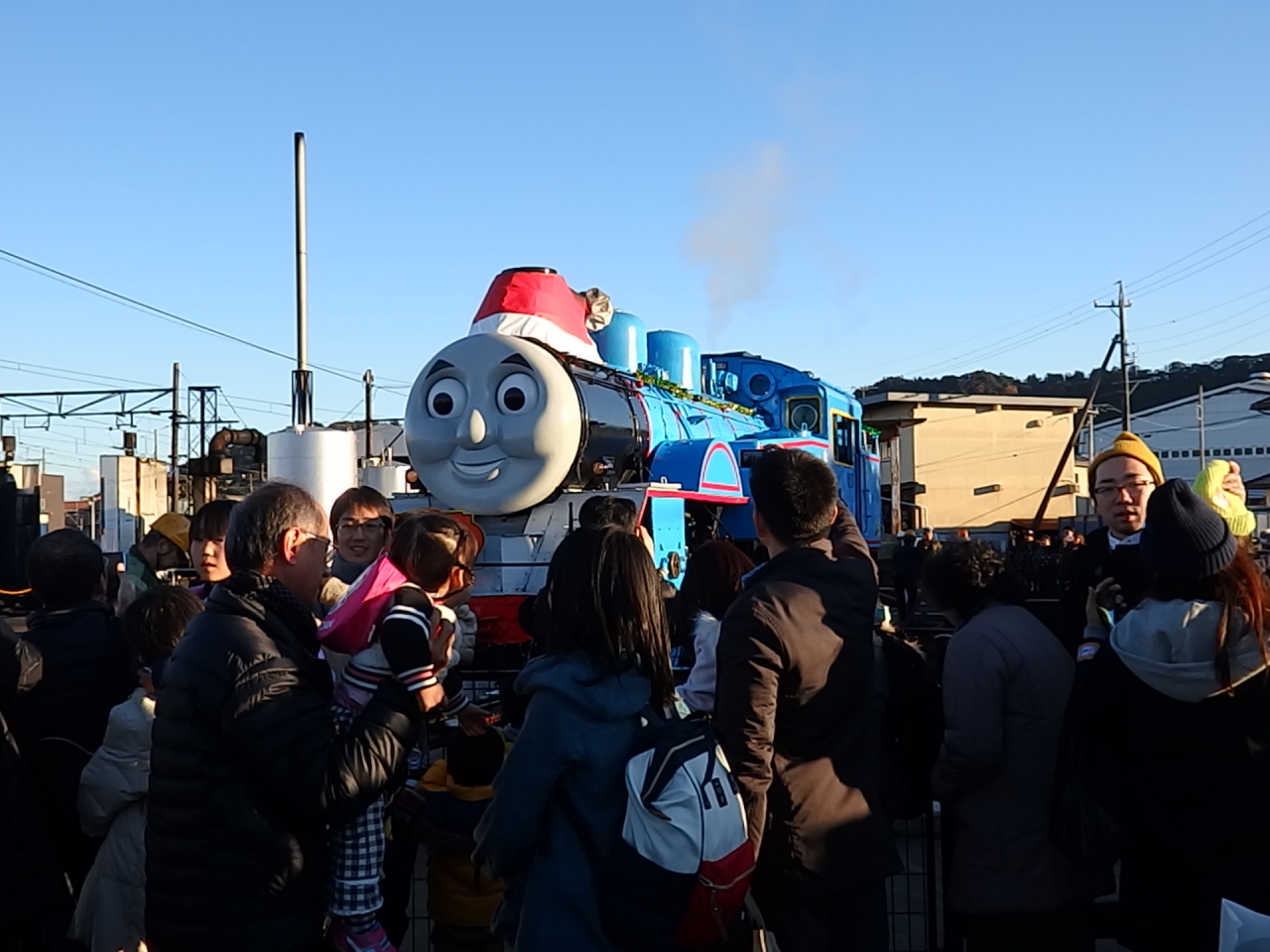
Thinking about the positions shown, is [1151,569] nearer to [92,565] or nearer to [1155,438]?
[92,565]

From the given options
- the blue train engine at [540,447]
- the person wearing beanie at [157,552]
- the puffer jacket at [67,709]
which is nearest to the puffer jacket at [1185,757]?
the puffer jacket at [67,709]

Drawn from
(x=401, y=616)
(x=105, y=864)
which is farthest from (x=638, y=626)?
(x=105, y=864)

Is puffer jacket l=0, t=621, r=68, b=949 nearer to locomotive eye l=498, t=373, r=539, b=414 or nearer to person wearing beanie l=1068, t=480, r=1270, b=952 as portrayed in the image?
person wearing beanie l=1068, t=480, r=1270, b=952

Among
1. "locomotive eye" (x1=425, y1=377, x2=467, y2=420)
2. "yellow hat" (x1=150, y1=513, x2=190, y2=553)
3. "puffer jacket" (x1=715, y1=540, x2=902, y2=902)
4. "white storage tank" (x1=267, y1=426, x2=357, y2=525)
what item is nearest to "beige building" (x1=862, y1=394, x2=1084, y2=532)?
"white storage tank" (x1=267, y1=426, x2=357, y2=525)

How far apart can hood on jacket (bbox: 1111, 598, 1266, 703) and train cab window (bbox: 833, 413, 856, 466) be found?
11.1 meters

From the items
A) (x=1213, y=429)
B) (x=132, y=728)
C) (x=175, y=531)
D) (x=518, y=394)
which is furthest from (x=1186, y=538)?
(x=1213, y=429)

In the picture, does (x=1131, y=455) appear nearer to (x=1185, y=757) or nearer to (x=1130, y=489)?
(x=1130, y=489)

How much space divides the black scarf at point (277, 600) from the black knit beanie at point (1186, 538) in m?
2.29

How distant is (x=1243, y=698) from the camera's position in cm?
293

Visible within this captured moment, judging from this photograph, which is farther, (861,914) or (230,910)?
(861,914)

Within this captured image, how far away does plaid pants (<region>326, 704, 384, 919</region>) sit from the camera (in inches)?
109

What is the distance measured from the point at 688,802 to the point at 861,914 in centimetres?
99

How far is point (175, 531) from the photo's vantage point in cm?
662

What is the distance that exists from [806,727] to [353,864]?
1.23 metres
